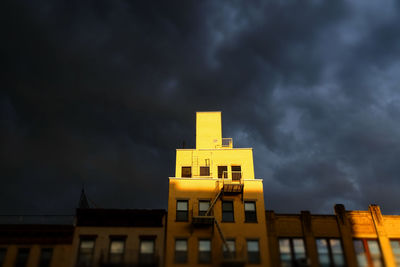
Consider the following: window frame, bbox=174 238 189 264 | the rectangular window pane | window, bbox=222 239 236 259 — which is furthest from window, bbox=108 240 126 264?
window, bbox=222 239 236 259

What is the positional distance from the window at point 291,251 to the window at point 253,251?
82.1 inches

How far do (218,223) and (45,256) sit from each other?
14.6 meters

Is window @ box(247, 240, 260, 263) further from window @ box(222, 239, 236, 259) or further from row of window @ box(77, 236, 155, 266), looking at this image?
row of window @ box(77, 236, 155, 266)

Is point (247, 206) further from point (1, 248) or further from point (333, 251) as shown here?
point (1, 248)

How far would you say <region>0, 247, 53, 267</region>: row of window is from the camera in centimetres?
2738

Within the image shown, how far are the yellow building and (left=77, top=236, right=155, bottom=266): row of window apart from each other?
152 cm

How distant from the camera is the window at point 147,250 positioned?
27938 mm

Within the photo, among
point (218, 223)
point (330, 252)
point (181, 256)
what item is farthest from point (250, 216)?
point (330, 252)

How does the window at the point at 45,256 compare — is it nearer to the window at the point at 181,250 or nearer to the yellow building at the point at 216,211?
the yellow building at the point at 216,211

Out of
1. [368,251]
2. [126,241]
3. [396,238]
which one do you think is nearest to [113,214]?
[126,241]

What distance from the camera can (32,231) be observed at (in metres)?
28.3

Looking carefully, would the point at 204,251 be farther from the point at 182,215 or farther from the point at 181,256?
the point at 182,215

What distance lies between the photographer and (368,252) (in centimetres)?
2927

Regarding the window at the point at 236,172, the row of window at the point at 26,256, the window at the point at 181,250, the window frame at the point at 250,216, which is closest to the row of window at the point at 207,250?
the window at the point at 181,250
